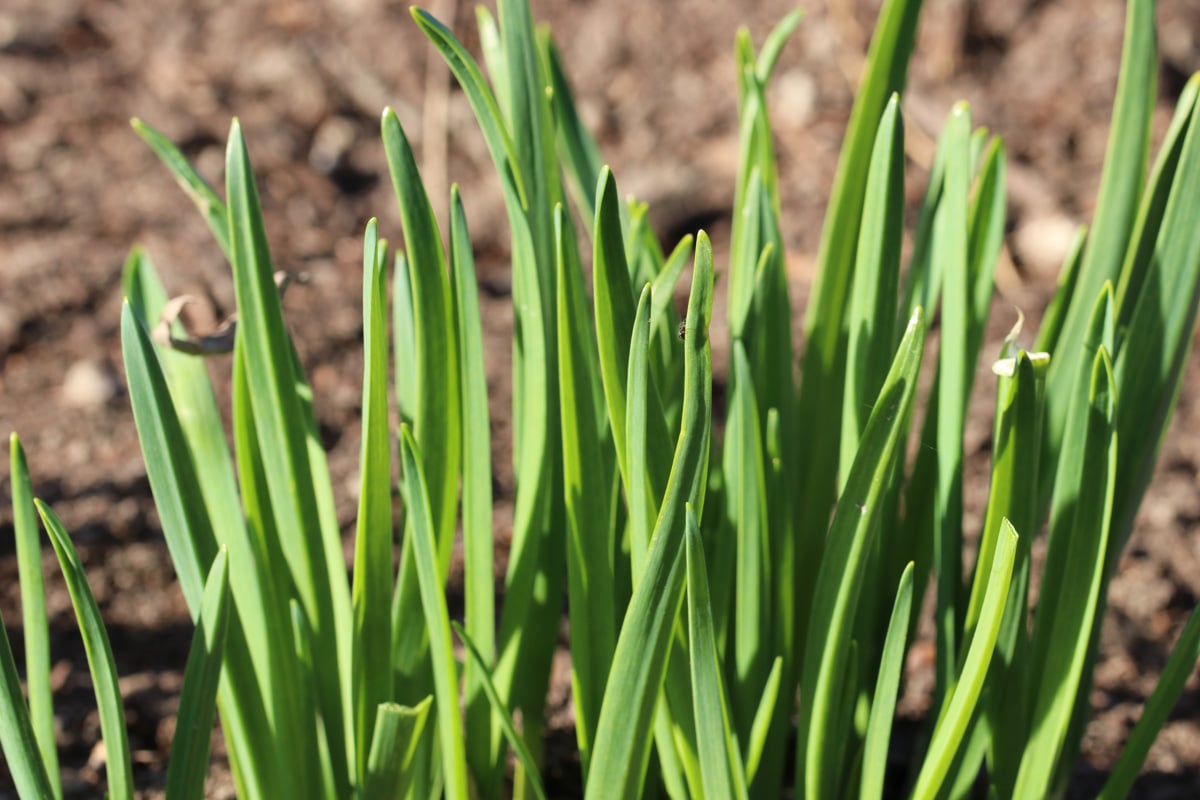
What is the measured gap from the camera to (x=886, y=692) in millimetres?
738

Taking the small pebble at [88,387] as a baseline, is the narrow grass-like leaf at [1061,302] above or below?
above

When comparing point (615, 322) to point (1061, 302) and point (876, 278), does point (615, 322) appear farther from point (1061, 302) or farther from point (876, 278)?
point (1061, 302)

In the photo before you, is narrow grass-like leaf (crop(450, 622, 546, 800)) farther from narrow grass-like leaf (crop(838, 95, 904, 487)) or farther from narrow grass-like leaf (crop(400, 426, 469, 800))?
narrow grass-like leaf (crop(838, 95, 904, 487))

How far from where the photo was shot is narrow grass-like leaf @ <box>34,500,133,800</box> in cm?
68

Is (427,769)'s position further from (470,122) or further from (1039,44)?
(1039,44)

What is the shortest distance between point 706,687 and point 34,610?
43 centimetres

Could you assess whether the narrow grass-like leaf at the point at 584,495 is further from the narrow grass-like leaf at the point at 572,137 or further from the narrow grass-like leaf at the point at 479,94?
the narrow grass-like leaf at the point at 572,137

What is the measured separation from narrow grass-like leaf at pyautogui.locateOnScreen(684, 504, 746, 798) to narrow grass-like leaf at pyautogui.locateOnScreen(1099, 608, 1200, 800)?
0.27 m

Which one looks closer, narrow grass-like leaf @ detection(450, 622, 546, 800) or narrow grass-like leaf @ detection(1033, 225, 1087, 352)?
narrow grass-like leaf @ detection(450, 622, 546, 800)

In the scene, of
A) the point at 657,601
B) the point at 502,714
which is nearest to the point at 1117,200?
the point at 657,601

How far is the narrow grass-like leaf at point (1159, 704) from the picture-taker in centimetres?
77

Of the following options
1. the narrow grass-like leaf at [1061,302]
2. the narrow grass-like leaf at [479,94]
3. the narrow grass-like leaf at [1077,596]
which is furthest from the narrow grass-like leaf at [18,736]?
the narrow grass-like leaf at [1061,302]

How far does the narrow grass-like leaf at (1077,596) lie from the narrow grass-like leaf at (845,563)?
0.11 metres

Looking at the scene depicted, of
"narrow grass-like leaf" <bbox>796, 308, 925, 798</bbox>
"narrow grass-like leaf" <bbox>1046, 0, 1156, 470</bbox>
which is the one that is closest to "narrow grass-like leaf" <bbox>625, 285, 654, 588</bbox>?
"narrow grass-like leaf" <bbox>796, 308, 925, 798</bbox>
